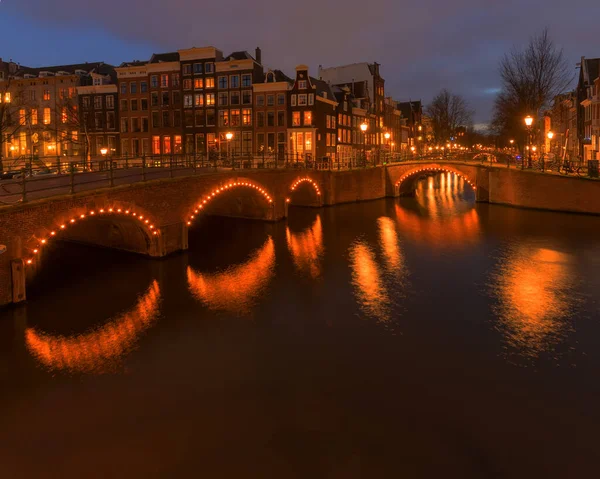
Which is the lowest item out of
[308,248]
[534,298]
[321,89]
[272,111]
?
[534,298]

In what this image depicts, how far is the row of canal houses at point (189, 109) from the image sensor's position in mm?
60250

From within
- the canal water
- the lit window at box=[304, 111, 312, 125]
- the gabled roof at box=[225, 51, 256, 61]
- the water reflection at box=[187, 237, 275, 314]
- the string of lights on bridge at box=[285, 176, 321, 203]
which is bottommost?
the canal water

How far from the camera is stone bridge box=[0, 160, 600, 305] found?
697 inches

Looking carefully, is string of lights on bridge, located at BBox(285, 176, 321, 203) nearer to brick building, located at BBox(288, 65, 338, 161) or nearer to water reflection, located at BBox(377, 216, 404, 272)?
water reflection, located at BBox(377, 216, 404, 272)

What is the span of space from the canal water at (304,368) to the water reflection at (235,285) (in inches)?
5.2

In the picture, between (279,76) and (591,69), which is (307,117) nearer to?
(279,76)

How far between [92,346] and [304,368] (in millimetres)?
6474

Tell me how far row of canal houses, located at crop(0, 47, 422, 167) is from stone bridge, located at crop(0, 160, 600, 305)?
947 centimetres

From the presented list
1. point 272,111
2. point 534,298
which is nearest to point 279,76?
point 272,111

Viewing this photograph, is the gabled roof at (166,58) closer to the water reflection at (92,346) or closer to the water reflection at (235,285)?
the water reflection at (235,285)

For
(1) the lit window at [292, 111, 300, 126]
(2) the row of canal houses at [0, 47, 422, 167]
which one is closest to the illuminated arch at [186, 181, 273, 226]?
(2) the row of canal houses at [0, 47, 422, 167]

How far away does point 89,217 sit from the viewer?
23016mm

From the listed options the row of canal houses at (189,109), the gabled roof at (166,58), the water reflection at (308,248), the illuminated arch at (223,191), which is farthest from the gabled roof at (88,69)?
the water reflection at (308,248)

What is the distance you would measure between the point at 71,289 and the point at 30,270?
142 inches
